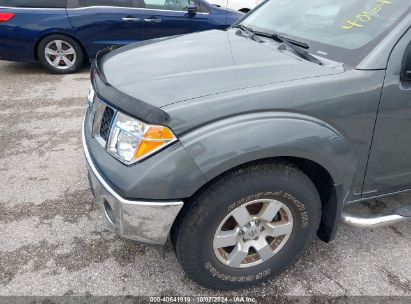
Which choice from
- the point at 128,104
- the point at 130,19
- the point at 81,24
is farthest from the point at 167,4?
the point at 128,104

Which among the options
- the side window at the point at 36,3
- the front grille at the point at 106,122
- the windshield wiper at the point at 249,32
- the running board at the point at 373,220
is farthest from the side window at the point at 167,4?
the running board at the point at 373,220

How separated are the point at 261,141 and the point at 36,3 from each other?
5729 millimetres

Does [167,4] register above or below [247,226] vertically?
above

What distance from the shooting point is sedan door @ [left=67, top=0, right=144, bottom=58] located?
599 cm

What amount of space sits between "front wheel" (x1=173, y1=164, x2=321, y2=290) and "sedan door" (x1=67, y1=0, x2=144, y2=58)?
5.01 meters

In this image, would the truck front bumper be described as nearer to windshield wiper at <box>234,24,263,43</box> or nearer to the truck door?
the truck door

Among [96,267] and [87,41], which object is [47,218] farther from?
[87,41]

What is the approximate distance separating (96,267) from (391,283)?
1869mm

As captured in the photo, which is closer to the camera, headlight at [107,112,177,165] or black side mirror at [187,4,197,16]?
headlight at [107,112,177,165]

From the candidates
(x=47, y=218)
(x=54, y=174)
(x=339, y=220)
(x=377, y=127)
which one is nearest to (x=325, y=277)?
(x=339, y=220)

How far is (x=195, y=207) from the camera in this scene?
5.85ft

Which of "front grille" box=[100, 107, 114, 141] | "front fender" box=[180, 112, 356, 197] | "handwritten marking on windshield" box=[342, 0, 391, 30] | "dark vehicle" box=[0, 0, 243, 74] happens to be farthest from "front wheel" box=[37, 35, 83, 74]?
"front fender" box=[180, 112, 356, 197]

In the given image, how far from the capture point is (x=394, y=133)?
6.58 feet

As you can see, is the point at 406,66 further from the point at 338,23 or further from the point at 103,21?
the point at 103,21
